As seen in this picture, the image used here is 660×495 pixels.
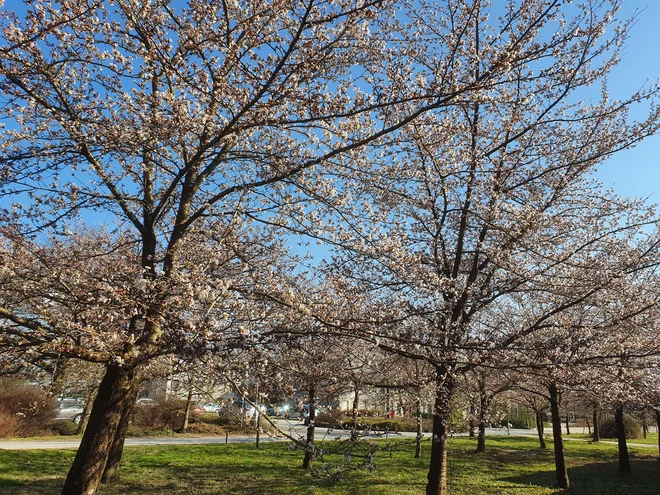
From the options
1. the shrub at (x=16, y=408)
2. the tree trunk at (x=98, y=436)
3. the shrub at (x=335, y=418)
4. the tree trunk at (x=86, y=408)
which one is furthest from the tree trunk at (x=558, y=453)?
the shrub at (x=16, y=408)

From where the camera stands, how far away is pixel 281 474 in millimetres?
11906

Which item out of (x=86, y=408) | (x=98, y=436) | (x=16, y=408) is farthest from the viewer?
(x=86, y=408)

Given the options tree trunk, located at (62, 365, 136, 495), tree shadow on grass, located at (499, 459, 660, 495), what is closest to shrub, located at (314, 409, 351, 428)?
tree trunk, located at (62, 365, 136, 495)

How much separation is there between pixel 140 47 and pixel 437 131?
3.70 metres

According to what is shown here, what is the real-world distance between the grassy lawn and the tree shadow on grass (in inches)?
0.9

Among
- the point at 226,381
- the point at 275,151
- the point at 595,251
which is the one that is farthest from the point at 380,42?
the point at 595,251

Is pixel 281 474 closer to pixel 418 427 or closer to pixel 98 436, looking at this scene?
pixel 418 427

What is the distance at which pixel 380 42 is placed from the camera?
513 centimetres

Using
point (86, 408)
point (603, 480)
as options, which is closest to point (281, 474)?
point (603, 480)

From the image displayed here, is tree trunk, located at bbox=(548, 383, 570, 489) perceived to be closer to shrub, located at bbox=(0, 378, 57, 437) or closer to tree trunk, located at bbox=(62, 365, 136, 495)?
tree trunk, located at bbox=(62, 365, 136, 495)

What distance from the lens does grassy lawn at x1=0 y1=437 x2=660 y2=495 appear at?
9.77 m

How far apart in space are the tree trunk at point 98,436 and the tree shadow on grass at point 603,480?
1085 centimetres

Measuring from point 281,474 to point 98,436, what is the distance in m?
8.26

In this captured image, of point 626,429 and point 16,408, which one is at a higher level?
point 626,429
